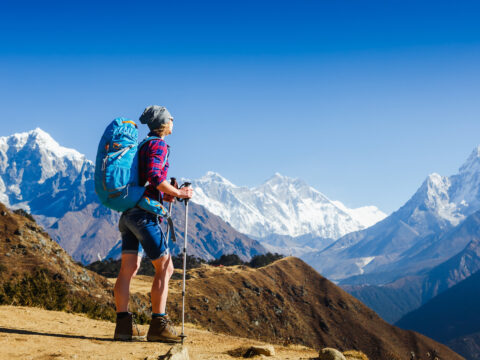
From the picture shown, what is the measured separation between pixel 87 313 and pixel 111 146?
6.26 meters

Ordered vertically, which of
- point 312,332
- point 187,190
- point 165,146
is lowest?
point 312,332

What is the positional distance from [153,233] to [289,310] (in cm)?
8307

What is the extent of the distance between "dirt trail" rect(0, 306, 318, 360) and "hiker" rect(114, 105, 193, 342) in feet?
1.08

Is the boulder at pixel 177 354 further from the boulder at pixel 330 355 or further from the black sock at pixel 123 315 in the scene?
the boulder at pixel 330 355

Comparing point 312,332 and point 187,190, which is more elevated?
point 187,190

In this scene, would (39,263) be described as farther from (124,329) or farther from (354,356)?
(354,356)

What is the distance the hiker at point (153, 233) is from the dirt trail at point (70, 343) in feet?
1.08

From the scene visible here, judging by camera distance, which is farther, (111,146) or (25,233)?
(25,233)

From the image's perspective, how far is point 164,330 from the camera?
735 cm

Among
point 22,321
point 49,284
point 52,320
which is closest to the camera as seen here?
point 22,321

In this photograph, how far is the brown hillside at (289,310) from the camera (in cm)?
6788

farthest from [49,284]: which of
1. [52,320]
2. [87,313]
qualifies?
[52,320]

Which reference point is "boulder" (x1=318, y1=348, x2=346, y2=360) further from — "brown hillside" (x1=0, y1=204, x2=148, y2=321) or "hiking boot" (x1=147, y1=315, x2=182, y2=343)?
"brown hillside" (x1=0, y1=204, x2=148, y2=321)

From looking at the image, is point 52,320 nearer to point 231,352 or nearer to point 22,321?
point 22,321
